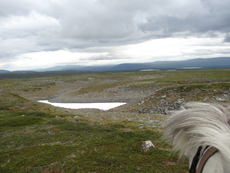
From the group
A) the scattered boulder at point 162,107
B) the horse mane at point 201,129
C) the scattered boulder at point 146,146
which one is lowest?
the scattered boulder at point 162,107

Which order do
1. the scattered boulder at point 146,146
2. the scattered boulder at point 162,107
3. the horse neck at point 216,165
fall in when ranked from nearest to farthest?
the horse neck at point 216,165 → the scattered boulder at point 146,146 → the scattered boulder at point 162,107

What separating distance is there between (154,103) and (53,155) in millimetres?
23790

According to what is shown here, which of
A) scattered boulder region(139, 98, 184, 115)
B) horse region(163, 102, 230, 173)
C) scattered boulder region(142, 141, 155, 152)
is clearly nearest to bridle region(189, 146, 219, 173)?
horse region(163, 102, 230, 173)

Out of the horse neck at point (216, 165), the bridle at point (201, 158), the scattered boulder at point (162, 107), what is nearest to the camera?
the horse neck at point (216, 165)

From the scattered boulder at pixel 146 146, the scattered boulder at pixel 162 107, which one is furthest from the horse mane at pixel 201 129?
the scattered boulder at pixel 162 107

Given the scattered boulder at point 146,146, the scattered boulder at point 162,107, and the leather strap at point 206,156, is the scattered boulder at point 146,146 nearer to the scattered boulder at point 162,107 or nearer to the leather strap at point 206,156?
the leather strap at point 206,156

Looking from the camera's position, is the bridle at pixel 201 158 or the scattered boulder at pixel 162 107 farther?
the scattered boulder at pixel 162 107

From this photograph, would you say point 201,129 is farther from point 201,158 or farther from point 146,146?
point 146,146

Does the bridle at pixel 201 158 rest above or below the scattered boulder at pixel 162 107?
above

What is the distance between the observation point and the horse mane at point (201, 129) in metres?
1.75

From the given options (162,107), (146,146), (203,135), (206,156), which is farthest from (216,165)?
(162,107)

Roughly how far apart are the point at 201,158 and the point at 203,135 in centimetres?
30

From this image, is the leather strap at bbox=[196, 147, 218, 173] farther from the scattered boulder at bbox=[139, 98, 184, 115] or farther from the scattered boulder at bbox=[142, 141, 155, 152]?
the scattered boulder at bbox=[139, 98, 184, 115]

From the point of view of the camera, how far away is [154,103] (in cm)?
2972
